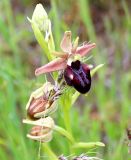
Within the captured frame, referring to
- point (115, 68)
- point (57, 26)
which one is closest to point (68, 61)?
point (57, 26)

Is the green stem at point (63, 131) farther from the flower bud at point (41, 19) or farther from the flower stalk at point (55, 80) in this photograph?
the flower bud at point (41, 19)

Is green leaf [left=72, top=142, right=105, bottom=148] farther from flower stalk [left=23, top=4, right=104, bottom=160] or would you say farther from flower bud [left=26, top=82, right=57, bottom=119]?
flower bud [left=26, top=82, right=57, bottom=119]

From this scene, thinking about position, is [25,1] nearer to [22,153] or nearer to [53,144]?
[53,144]

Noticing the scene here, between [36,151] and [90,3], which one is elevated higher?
[90,3]

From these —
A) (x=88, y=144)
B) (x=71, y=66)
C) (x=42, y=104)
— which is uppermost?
(x=71, y=66)

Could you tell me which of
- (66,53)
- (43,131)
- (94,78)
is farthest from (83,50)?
(94,78)

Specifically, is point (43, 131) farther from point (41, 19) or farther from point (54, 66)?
point (41, 19)
